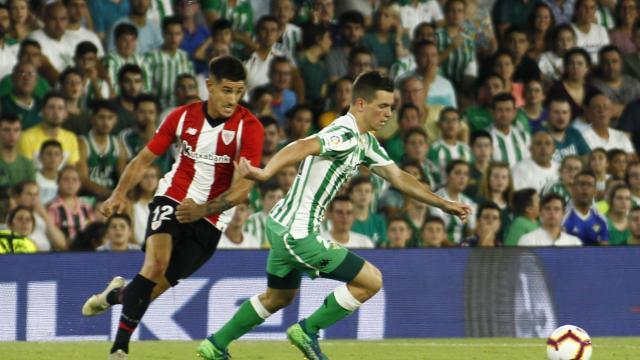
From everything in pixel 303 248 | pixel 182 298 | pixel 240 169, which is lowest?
pixel 182 298

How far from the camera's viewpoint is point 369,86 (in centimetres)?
764

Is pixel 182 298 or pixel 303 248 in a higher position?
pixel 303 248

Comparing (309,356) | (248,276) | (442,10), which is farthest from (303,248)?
(442,10)

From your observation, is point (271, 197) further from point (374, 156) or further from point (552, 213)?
point (374, 156)

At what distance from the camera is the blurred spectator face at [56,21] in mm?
12898

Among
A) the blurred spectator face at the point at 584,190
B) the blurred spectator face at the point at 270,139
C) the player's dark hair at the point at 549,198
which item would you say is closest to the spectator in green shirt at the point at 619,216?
the blurred spectator face at the point at 584,190

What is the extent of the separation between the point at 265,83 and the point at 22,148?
2606mm

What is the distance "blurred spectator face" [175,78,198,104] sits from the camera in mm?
12773

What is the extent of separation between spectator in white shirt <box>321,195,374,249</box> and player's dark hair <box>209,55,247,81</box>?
162 inches

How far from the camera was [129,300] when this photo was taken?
7.62 metres

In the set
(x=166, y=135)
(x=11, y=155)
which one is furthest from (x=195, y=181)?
(x=11, y=155)

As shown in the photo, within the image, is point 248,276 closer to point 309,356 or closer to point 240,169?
point 309,356

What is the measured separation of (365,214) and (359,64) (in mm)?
2042

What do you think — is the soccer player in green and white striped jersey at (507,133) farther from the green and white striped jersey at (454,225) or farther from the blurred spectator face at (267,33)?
the blurred spectator face at (267,33)
